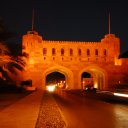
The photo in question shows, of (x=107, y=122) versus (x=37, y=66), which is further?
(x=37, y=66)

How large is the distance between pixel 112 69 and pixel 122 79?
295cm

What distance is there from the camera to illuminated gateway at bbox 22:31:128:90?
5622 cm

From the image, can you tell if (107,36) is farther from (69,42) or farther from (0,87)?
(0,87)

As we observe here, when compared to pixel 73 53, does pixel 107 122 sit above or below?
below

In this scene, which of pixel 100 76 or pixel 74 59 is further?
pixel 100 76

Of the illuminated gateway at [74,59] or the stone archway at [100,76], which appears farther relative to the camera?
the stone archway at [100,76]

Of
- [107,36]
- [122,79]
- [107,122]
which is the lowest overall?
[107,122]

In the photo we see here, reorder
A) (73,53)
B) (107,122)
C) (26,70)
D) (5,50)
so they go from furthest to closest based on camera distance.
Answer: (73,53), (26,70), (5,50), (107,122)

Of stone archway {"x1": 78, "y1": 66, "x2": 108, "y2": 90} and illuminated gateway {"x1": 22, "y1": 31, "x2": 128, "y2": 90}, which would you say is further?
stone archway {"x1": 78, "y1": 66, "x2": 108, "y2": 90}

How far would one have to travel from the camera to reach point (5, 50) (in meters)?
25.8

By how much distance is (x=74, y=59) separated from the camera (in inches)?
2291

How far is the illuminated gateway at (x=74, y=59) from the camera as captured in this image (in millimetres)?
56219

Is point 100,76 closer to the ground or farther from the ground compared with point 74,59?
closer to the ground

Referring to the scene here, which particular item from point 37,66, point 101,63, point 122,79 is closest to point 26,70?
point 37,66
